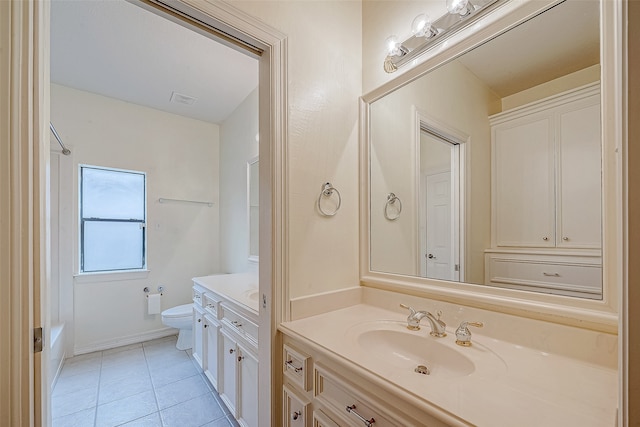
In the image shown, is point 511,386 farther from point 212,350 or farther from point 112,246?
point 112,246

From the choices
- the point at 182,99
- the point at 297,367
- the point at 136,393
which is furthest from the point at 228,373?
the point at 182,99

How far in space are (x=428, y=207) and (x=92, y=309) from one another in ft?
11.1

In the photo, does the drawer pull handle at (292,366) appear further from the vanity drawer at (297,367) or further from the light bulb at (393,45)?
the light bulb at (393,45)

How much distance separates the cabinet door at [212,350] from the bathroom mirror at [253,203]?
2.58 feet

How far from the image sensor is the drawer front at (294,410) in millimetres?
1026

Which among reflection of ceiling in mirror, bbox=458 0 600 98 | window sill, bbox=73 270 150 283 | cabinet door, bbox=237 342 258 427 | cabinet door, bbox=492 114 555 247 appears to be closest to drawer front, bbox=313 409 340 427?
cabinet door, bbox=237 342 258 427

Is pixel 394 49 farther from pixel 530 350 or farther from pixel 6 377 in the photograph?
pixel 6 377

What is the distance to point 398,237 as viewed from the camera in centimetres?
147

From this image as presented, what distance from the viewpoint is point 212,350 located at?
2049 millimetres

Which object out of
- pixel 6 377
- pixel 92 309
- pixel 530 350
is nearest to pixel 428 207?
pixel 530 350

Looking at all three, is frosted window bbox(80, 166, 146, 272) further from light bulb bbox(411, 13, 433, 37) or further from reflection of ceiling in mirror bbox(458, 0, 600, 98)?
reflection of ceiling in mirror bbox(458, 0, 600, 98)

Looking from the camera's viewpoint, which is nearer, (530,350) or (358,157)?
(530,350)

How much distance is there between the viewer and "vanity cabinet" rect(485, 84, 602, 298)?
86 centimetres

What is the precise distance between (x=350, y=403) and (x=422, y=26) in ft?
5.01
